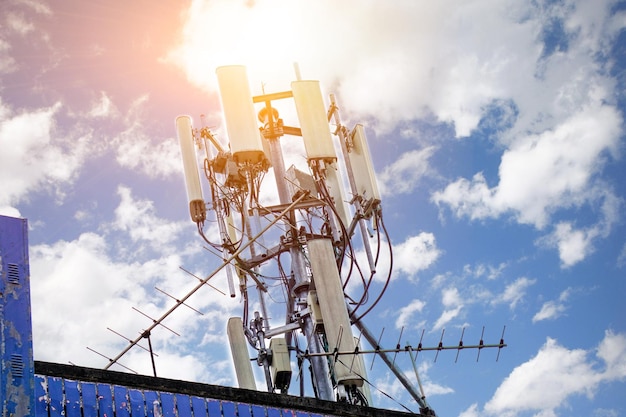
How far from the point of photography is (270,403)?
14961 mm

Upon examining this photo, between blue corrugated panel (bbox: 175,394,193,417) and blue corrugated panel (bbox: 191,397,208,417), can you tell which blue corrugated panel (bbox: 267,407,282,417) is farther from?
blue corrugated panel (bbox: 175,394,193,417)

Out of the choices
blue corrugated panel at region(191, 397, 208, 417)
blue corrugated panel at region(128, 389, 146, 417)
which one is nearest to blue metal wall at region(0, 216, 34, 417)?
blue corrugated panel at region(128, 389, 146, 417)

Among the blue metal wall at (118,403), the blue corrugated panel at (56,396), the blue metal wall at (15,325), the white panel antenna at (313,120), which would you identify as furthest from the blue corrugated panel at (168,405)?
the white panel antenna at (313,120)

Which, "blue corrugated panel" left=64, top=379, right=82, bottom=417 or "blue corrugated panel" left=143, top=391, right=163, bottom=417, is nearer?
"blue corrugated panel" left=64, top=379, right=82, bottom=417

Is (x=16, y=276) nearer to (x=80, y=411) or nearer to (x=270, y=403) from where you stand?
(x=80, y=411)

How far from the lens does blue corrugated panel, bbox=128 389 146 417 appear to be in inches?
530

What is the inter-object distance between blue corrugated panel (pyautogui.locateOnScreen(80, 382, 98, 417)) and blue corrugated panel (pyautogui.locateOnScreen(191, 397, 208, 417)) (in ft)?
5.38

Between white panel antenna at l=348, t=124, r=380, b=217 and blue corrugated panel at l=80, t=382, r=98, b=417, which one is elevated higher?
white panel antenna at l=348, t=124, r=380, b=217

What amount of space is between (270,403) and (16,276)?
507 centimetres

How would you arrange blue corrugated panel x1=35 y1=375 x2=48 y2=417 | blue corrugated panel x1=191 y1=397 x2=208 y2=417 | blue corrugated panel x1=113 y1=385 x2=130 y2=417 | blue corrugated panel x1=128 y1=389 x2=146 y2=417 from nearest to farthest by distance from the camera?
blue corrugated panel x1=35 y1=375 x2=48 y2=417
blue corrugated panel x1=113 y1=385 x2=130 y2=417
blue corrugated panel x1=128 y1=389 x2=146 y2=417
blue corrugated panel x1=191 y1=397 x2=208 y2=417

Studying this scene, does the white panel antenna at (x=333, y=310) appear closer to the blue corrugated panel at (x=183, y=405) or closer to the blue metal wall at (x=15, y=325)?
the blue corrugated panel at (x=183, y=405)

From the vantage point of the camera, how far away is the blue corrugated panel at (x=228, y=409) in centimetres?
1434

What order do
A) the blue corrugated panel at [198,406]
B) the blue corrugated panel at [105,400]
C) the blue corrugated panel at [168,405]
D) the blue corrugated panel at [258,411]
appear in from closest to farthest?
1. the blue corrugated panel at [105,400]
2. the blue corrugated panel at [168,405]
3. the blue corrugated panel at [198,406]
4. the blue corrugated panel at [258,411]

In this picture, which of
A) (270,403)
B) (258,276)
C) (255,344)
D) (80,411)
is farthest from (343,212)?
(80,411)
